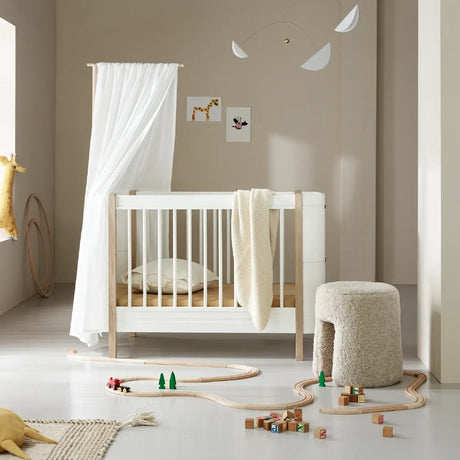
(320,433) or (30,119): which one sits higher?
(30,119)

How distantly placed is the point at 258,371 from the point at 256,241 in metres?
0.62

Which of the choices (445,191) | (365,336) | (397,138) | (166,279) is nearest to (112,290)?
(166,279)

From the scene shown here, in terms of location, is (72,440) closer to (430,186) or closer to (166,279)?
(166,279)

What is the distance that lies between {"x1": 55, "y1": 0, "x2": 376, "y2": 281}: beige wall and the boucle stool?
321 cm

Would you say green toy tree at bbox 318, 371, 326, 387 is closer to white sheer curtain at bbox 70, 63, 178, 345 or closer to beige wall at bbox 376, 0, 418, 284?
white sheer curtain at bbox 70, 63, 178, 345

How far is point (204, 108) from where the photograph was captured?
21.8 feet

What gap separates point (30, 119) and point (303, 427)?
12.6 feet

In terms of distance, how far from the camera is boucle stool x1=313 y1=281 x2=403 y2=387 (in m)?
3.43

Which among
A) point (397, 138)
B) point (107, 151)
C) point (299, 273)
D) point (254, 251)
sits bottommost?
point (299, 273)

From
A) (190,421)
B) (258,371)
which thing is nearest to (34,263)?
(258,371)

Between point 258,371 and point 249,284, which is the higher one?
point 249,284

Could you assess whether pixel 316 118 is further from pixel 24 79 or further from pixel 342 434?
pixel 342 434

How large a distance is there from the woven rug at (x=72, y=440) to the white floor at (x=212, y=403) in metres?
0.05

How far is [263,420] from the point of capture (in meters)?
2.87
